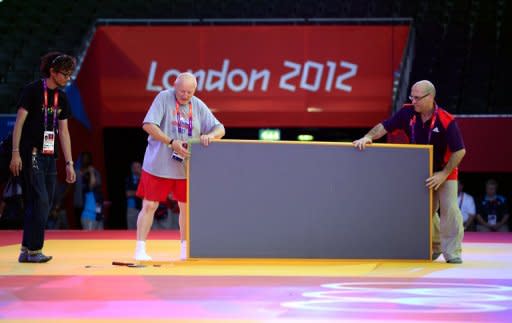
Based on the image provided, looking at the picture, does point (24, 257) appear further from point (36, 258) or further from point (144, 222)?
point (144, 222)

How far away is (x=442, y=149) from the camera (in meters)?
6.83

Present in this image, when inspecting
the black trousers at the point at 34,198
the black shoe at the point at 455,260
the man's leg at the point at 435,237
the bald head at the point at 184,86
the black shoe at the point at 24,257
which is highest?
the bald head at the point at 184,86

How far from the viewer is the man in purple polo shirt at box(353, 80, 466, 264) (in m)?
6.70

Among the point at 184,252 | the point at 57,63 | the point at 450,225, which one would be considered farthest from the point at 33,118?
the point at 450,225

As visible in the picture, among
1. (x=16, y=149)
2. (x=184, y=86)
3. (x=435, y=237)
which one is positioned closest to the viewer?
(x=16, y=149)

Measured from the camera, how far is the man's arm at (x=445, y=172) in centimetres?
666

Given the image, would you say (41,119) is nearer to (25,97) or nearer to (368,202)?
(25,97)

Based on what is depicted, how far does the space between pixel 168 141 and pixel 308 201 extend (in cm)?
120

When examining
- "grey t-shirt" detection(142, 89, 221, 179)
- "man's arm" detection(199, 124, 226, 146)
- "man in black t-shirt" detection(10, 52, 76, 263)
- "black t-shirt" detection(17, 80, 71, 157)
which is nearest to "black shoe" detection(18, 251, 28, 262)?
"man in black t-shirt" detection(10, 52, 76, 263)

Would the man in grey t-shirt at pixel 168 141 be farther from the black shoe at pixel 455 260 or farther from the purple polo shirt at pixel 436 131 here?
the black shoe at pixel 455 260

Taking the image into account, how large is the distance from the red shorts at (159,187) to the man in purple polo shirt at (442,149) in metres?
1.41

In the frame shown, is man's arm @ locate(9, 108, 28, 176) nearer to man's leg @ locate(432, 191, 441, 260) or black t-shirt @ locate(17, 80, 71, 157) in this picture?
black t-shirt @ locate(17, 80, 71, 157)

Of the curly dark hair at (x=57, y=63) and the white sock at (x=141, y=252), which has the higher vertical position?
the curly dark hair at (x=57, y=63)

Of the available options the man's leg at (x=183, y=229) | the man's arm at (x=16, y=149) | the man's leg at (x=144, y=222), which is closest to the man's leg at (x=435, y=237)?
the man's leg at (x=183, y=229)
